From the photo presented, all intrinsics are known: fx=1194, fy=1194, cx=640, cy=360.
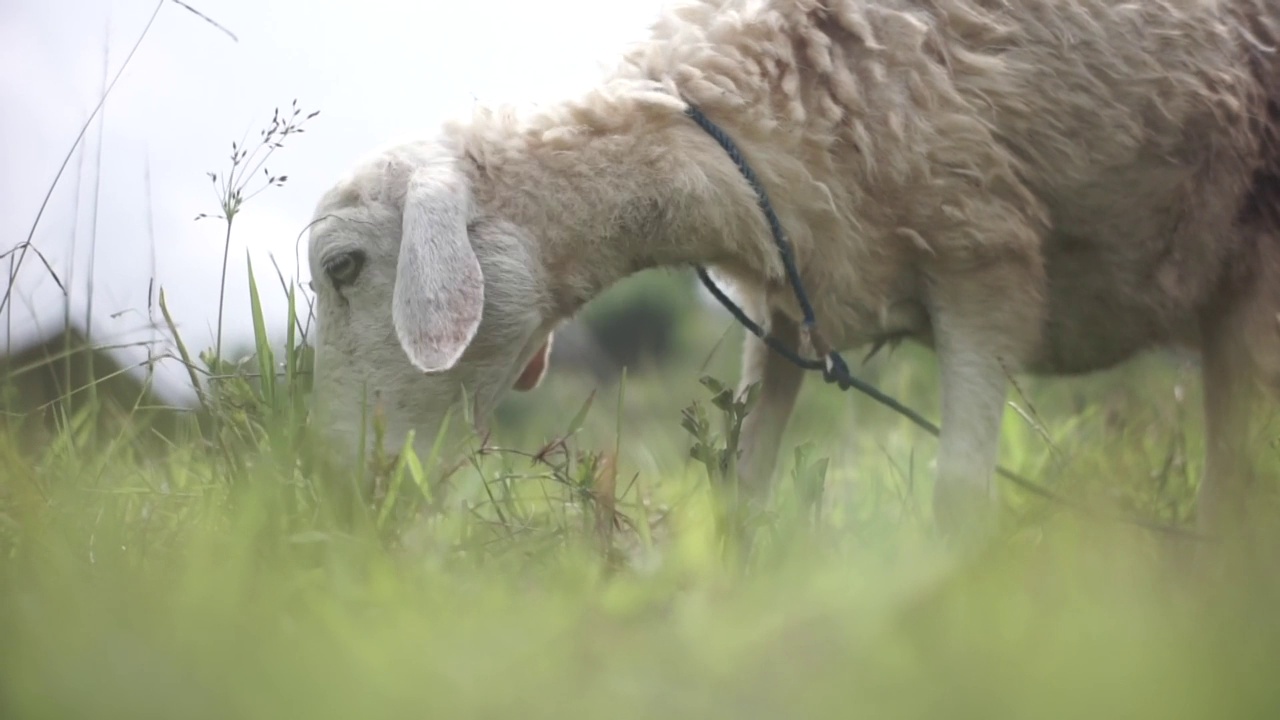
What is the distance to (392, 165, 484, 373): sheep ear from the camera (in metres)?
2.64

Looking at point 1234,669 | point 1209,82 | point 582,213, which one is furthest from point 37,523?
point 1209,82

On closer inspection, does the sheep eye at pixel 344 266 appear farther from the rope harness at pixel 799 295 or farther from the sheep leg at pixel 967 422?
the sheep leg at pixel 967 422

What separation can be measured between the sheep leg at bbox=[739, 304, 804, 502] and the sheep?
350mm

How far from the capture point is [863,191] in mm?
2832

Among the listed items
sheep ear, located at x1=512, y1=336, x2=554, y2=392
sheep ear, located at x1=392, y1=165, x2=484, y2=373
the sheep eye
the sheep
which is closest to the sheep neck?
the sheep

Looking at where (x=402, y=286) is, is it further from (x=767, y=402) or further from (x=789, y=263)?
(x=767, y=402)

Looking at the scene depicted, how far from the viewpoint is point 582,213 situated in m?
2.84

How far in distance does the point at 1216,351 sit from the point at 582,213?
1.86 meters

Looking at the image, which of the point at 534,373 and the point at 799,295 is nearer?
the point at 799,295

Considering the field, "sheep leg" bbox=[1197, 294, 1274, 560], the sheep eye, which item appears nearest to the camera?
the field

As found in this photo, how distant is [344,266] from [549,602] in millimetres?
1691

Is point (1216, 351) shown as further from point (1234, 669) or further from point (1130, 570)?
point (1234, 669)

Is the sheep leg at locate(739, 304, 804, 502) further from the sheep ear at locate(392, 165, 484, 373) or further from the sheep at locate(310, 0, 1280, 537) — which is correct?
the sheep ear at locate(392, 165, 484, 373)

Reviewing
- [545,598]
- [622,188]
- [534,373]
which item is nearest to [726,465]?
[622,188]
